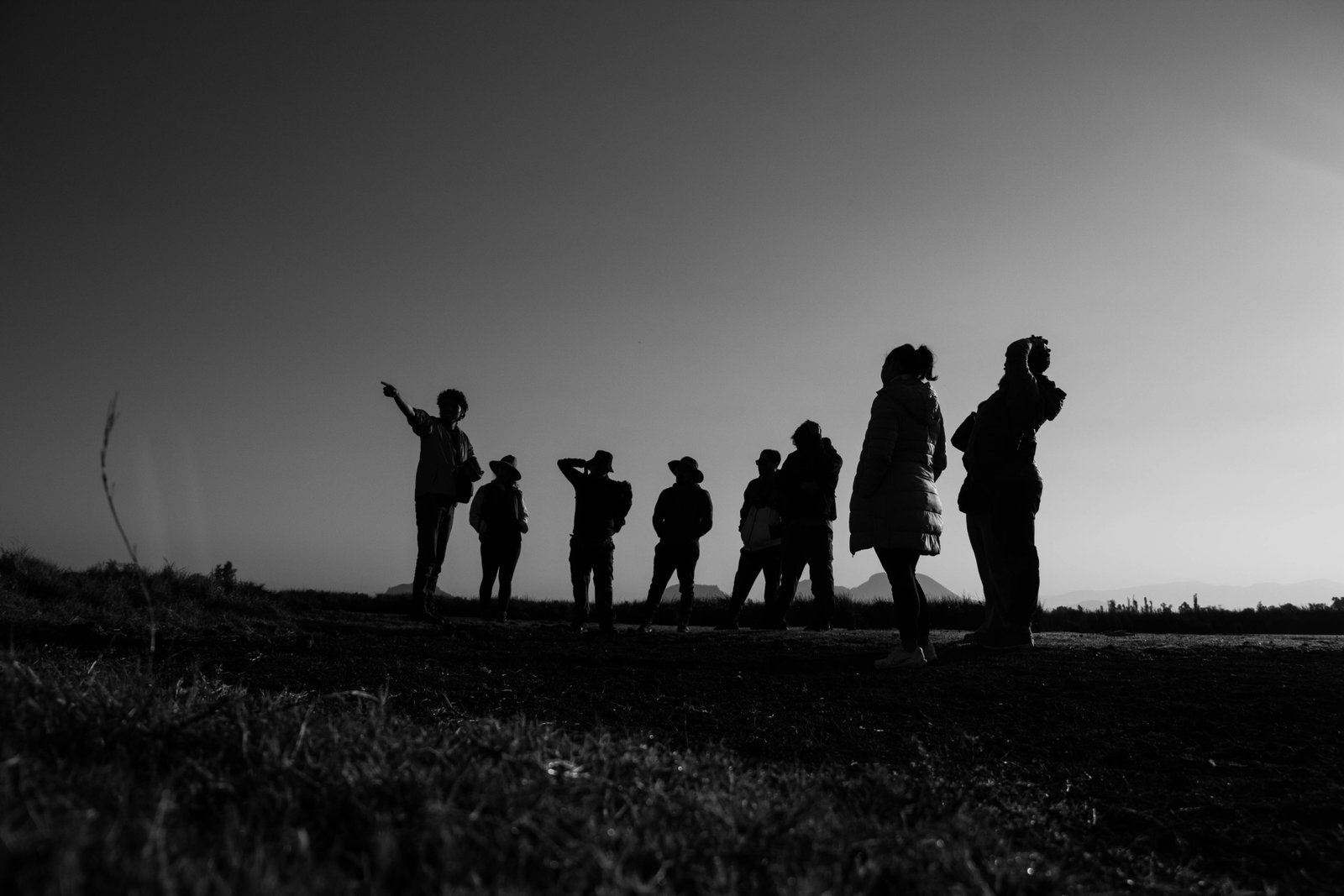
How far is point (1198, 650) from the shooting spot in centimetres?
713

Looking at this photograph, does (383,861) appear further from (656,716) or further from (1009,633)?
(1009,633)

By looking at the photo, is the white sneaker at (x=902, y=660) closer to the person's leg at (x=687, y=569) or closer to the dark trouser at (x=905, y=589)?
the dark trouser at (x=905, y=589)

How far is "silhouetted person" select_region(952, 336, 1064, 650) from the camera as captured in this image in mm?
7227

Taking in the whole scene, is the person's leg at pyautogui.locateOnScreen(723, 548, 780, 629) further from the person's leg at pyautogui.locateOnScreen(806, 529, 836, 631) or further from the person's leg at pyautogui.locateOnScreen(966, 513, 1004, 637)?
the person's leg at pyautogui.locateOnScreen(966, 513, 1004, 637)

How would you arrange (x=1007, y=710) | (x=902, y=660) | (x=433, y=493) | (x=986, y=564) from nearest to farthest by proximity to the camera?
(x=1007, y=710), (x=902, y=660), (x=986, y=564), (x=433, y=493)

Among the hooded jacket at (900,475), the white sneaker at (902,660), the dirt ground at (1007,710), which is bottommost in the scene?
the dirt ground at (1007,710)

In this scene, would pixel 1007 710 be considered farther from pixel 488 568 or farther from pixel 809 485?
pixel 488 568

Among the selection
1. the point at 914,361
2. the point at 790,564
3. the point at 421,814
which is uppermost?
the point at 914,361

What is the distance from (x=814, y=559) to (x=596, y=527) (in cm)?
265

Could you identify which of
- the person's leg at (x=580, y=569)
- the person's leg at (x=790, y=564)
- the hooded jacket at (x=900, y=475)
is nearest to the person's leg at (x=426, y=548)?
the person's leg at (x=580, y=569)

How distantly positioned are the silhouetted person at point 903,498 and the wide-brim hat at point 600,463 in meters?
4.91

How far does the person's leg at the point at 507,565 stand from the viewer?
40.6 ft

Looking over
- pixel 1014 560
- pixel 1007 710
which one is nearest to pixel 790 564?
pixel 1014 560

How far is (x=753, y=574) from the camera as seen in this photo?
480 inches
